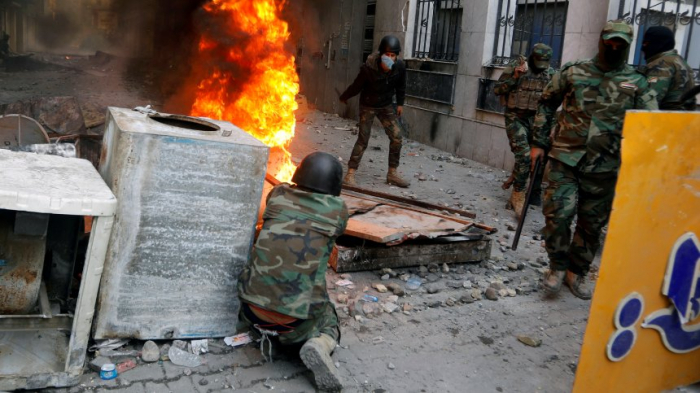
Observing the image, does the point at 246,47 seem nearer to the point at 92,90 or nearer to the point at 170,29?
the point at 92,90

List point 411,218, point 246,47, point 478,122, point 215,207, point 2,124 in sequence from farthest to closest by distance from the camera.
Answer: point 478,122
point 246,47
point 411,218
point 2,124
point 215,207

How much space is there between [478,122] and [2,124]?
7.46m

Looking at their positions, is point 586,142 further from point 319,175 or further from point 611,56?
point 319,175

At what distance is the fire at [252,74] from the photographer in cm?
789

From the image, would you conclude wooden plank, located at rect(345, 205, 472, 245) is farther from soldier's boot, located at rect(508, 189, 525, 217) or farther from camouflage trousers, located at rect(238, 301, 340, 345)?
soldier's boot, located at rect(508, 189, 525, 217)

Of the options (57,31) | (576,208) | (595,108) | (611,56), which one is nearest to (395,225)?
(576,208)

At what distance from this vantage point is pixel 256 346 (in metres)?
3.52

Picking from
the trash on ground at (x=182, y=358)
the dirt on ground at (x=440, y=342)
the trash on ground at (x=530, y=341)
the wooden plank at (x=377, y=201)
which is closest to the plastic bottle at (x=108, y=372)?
the dirt on ground at (x=440, y=342)

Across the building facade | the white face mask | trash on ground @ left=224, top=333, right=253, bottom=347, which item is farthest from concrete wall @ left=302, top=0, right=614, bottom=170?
trash on ground @ left=224, top=333, right=253, bottom=347

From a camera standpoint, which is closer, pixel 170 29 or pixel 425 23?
pixel 425 23

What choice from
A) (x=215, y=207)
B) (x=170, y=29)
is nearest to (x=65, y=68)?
(x=170, y=29)

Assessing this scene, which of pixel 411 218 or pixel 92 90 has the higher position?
pixel 92 90

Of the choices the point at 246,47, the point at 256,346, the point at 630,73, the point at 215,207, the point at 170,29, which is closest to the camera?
the point at 215,207

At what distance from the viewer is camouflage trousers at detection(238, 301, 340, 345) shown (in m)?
3.24
